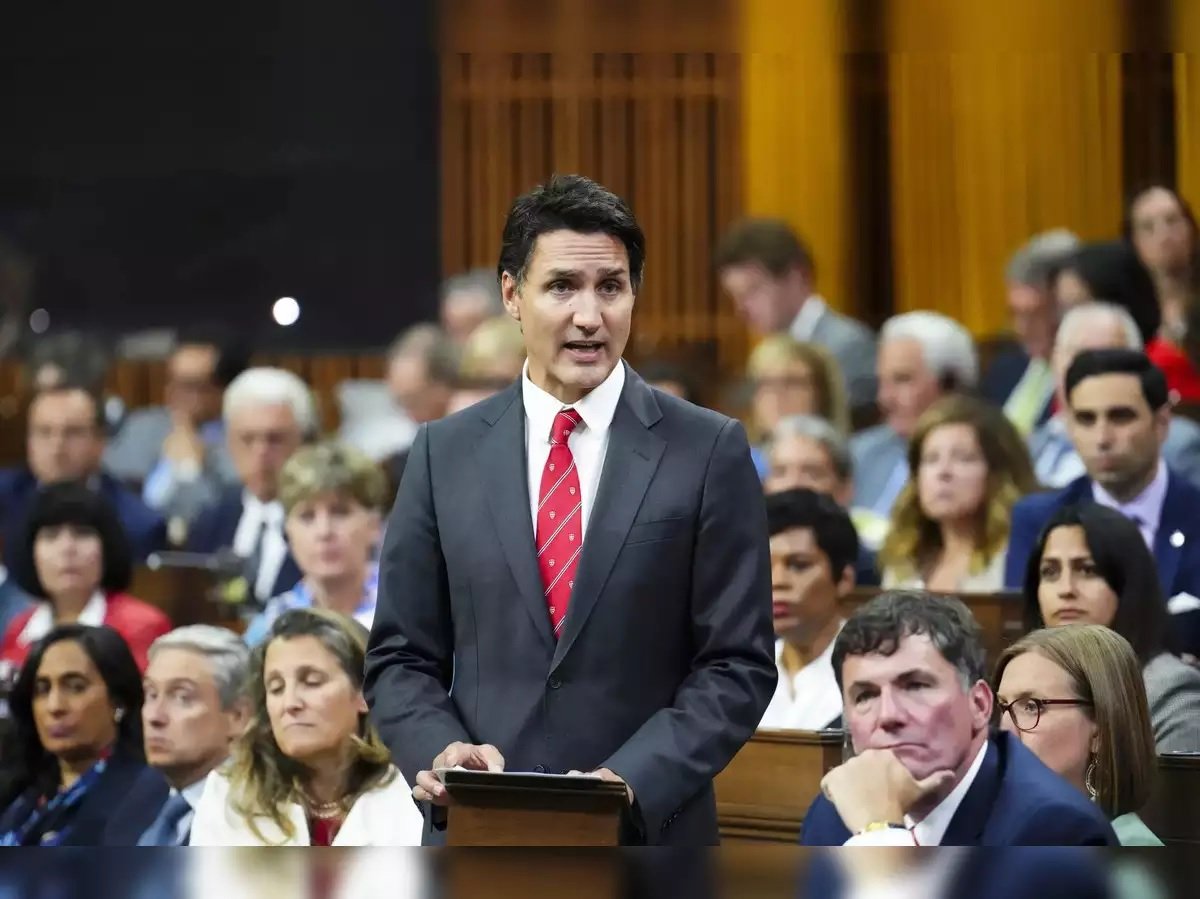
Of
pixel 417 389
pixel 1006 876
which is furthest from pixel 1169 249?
pixel 1006 876

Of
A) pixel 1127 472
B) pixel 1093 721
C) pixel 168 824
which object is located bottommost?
pixel 168 824

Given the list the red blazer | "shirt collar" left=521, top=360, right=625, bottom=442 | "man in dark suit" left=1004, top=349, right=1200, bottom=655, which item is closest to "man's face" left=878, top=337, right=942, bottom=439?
"man in dark suit" left=1004, top=349, right=1200, bottom=655

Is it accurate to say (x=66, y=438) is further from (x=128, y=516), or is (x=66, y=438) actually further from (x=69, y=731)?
(x=69, y=731)

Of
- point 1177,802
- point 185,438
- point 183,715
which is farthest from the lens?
point 185,438

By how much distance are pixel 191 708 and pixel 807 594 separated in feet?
3.93

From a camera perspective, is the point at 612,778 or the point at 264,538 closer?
the point at 612,778

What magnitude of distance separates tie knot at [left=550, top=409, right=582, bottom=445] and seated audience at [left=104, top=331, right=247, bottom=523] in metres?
4.17

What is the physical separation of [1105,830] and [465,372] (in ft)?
→ 11.3

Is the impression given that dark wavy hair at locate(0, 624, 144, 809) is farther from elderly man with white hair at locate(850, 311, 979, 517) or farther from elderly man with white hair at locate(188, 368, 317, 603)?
elderly man with white hair at locate(850, 311, 979, 517)

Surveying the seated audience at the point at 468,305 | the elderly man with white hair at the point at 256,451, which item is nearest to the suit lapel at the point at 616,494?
the elderly man with white hair at the point at 256,451

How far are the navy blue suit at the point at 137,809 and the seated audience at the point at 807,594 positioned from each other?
112cm

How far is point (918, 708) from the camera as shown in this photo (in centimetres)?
272

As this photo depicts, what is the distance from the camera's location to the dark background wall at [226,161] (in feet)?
28.0

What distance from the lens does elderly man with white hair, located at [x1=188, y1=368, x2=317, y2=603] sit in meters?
5.68
